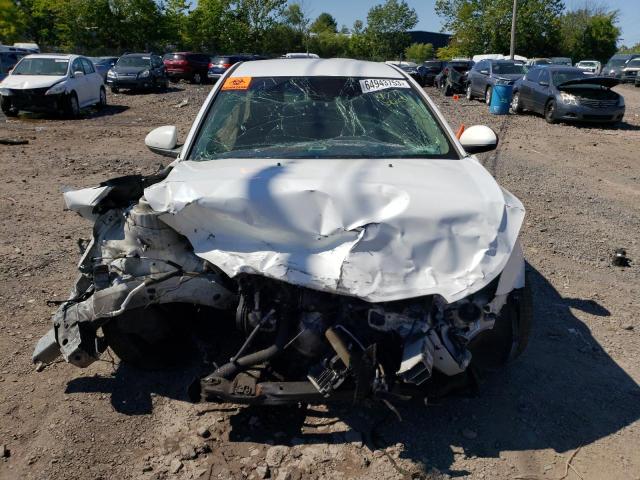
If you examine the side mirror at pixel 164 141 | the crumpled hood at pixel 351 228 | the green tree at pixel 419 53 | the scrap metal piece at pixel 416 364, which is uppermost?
the side mirror at pixel 164 141

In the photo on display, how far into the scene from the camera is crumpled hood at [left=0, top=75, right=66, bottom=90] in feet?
48.8

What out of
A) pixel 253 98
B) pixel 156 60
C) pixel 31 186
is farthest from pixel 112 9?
pixel 253 98

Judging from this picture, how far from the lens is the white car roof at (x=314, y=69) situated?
175 inches

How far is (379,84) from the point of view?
4383mm

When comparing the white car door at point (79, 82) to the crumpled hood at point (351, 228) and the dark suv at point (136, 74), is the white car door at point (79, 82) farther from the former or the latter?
the crumpled hood at point (351, 228)

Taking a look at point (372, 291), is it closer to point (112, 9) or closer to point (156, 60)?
point (156, 60)

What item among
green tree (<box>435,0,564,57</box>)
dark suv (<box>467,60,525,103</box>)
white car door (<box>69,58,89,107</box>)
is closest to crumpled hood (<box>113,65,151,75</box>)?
white car door (<box>69,58,89,107</box>)

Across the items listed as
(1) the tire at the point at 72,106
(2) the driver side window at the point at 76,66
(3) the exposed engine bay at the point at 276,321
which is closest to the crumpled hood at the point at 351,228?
(3) the exposed engine bay at the point at 276,321

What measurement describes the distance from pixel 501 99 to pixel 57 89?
40.5 ft

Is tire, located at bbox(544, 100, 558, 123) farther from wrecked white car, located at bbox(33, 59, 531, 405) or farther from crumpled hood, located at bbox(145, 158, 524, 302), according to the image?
crumpled hood, located at bbox(145, 158, 524, 302)

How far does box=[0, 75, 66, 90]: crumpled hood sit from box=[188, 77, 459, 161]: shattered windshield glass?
41.3ft

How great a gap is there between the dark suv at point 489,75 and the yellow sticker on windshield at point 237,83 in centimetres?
1646

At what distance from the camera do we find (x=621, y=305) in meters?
4.73

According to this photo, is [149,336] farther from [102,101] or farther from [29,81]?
[102,101]
